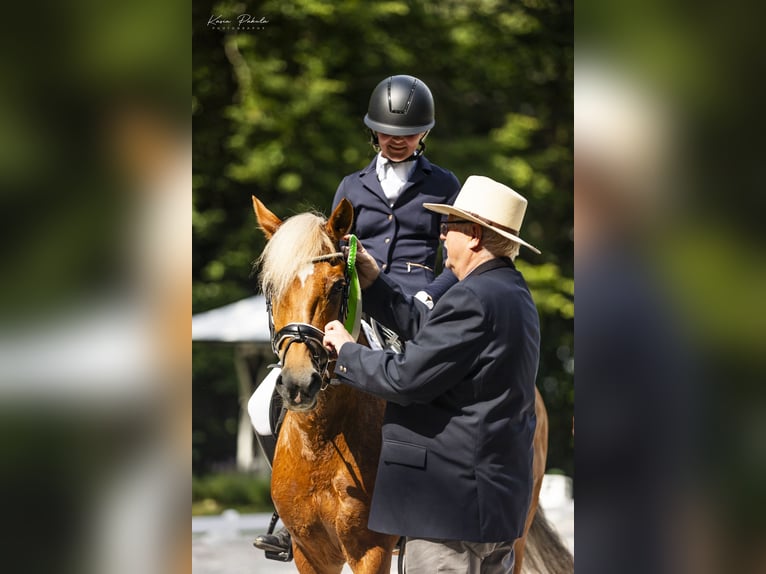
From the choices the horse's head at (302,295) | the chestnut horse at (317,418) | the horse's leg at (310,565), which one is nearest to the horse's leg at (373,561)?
the chestnut horse at (317,418)

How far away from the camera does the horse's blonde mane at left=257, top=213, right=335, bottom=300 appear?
3.54 m

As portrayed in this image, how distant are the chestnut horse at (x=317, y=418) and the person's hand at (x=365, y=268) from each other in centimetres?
10

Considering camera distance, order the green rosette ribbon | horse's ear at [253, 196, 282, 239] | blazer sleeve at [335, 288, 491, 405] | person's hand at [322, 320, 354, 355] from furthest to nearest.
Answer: horse's ear at [253, 196, 282, 239] < the green rosette ribbon < person's hand at [322, 320, 354, 355] < blazer sleeve at [335, 288, 491, 405]

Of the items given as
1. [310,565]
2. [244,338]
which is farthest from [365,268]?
[244,338]

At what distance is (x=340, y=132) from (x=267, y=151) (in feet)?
2.66

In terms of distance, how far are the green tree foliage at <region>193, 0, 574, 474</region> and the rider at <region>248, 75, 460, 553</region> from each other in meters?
4.89

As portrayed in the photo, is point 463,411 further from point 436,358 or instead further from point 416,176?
point 416,176

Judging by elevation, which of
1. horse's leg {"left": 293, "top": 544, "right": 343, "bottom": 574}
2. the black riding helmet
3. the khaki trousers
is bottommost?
horse's leg {"left": 293, "top": 544, "right": 343, "bottom": 574}

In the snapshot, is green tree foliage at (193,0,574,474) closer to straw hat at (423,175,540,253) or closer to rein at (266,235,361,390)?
rein at (266,235,361,390)

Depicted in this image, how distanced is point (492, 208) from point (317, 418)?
1156 millimetres
